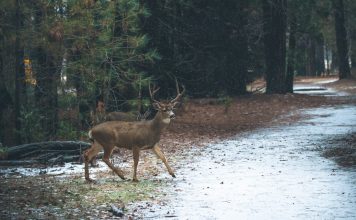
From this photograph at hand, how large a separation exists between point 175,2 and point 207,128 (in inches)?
278

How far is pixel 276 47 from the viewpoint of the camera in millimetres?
33406

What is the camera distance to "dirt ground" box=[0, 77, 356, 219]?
421 inches

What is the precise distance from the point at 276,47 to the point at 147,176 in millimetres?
20709

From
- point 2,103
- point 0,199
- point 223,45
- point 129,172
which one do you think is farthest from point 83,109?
point 223,45

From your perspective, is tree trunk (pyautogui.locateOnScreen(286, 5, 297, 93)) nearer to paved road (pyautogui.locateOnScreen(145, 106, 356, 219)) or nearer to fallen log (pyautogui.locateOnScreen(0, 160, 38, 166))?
paved road (pyautogui.locateOnScreen(145, 106, 356, 219))

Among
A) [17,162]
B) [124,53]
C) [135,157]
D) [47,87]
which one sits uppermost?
[124,53]

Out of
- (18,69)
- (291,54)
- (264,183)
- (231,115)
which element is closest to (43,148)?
(18,69)

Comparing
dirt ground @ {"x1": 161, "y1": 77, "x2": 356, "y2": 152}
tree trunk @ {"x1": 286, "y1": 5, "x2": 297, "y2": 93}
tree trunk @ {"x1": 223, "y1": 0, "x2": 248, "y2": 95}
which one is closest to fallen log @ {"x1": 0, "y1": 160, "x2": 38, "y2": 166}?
dirt ground @ {"x1": 161, "y1": 77, "x2": 356, "y2": 152}

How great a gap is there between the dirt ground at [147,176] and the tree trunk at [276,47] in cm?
147

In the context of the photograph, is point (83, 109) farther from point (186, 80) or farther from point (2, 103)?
point (186, 80)

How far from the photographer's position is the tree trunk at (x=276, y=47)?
33.3 m

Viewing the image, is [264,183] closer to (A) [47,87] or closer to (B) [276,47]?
(A) [47,87]

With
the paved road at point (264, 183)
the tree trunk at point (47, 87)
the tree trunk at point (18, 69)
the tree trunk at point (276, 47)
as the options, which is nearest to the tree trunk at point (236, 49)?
the tree trunk at point (276, 47)

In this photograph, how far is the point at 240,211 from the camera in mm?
10266
